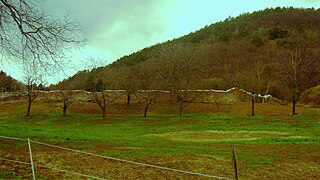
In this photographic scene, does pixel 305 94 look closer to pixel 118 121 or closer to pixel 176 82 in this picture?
pixel 176 82

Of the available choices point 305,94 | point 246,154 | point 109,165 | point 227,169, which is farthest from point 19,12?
point 305,94

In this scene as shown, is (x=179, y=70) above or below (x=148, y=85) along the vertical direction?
above

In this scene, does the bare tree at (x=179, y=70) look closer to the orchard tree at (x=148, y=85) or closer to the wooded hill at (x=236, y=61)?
the wooded hill at (x=236, y=61)

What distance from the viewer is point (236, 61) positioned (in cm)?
10112

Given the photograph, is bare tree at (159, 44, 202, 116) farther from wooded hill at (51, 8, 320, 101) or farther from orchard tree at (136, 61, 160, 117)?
orchard tree at (136, 61, 160, 117)

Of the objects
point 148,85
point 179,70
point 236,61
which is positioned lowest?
point 148,85

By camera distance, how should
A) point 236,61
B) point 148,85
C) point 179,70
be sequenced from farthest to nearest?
point 236,61 → point 148,85 → point 179,70

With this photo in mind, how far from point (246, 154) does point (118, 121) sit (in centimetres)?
2683

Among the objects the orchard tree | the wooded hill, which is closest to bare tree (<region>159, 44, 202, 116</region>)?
the wooded hill

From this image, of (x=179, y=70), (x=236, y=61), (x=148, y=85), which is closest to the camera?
(x=179, y=70)

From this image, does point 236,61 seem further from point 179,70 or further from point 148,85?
point 148,85

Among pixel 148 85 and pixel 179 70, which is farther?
pixel 148 85

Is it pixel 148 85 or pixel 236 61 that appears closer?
pixel 148 85

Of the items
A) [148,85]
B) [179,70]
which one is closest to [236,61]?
[179,70]
